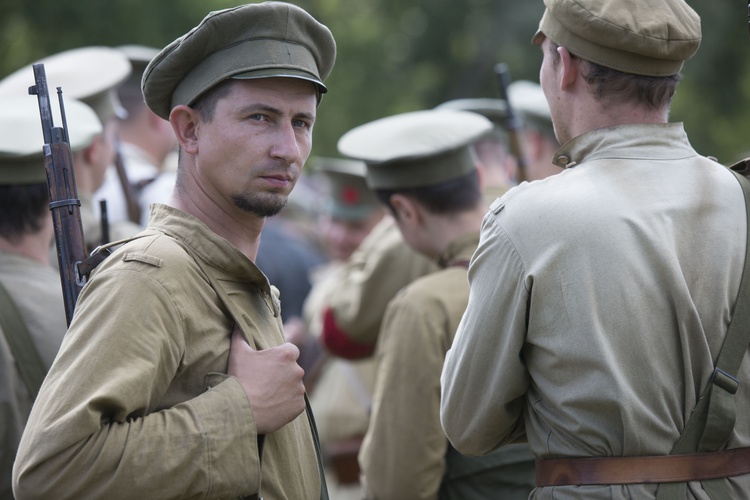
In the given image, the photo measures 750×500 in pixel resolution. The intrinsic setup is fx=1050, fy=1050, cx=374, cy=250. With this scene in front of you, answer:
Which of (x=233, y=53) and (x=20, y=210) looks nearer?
(x=233, y=53)

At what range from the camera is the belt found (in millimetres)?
2771

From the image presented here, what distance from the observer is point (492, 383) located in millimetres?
2932

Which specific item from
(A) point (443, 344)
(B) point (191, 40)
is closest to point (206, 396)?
(B) point (191, 40)

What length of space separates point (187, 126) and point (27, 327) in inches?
47.1

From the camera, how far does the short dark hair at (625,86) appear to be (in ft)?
9.68

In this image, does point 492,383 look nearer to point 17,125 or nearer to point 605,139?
point 605,139

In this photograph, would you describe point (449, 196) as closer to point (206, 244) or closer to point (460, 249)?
point (460, 249)

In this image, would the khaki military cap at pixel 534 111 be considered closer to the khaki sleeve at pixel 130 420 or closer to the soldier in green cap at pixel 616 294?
the soldier in green cap at pixel 616 294

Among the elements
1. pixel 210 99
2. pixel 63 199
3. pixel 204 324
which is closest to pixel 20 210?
pixel 63 199

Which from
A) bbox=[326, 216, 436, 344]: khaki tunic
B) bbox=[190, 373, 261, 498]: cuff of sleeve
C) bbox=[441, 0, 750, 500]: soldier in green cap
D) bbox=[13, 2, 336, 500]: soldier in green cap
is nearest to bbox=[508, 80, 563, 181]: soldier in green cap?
bbox=[326, 216, 436, 344]: khaki tunic

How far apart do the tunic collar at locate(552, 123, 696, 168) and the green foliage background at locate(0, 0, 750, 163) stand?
12.8 metres

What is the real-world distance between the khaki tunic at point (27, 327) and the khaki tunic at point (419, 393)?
51.6 inches

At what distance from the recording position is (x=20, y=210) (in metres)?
4.11

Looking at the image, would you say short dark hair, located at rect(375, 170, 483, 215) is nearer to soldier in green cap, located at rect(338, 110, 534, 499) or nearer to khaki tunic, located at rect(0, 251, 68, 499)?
soldier in green cap, located at rect(338, 110, 534, 499)
